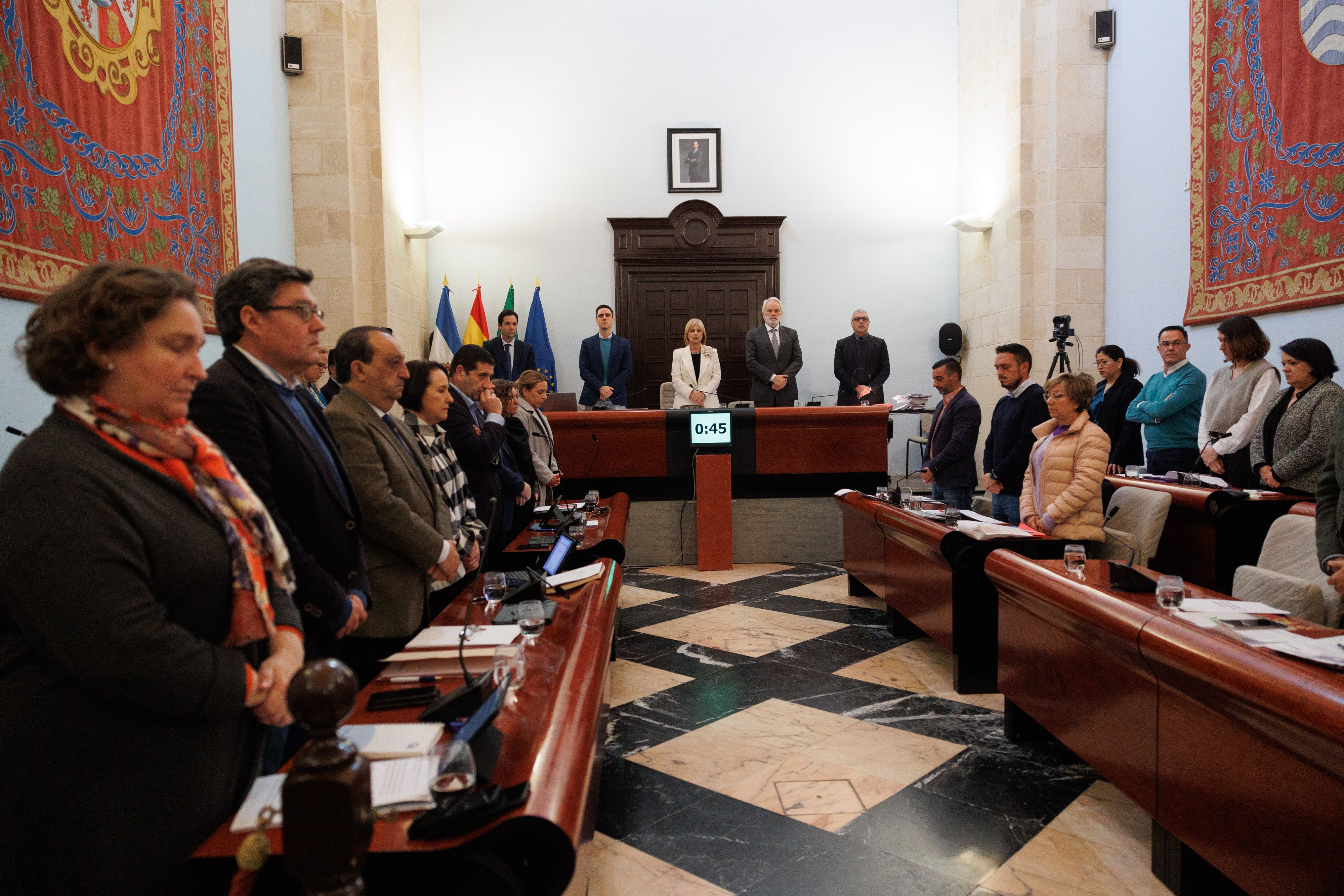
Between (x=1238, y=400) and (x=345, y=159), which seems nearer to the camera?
(x=1238, y=400)

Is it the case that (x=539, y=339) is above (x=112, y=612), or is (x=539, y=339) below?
above

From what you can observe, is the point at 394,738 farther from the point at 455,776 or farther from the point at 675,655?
the point at 675,655

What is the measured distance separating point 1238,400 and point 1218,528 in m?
1.12

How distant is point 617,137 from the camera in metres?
8.36

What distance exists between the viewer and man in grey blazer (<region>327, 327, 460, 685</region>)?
223 cm

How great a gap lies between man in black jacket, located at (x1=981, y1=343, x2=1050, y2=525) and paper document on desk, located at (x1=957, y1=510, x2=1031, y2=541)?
1010 millimetres

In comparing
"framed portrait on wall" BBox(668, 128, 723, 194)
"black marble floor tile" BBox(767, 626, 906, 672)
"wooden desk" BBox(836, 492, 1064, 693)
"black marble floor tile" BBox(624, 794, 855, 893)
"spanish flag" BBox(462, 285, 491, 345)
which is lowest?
"black marble floor tile" BBox(767, 626, 906, 672)

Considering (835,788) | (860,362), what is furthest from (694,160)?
(835,788)

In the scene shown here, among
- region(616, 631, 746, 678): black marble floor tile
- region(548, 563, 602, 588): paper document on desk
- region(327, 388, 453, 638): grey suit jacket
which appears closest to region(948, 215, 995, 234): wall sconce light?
region(616, 631, 746, 678): black marble floor tile

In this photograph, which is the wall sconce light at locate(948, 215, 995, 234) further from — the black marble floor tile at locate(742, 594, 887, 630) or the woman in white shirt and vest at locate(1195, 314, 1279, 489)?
the black marble floor tile at locate(742, 594, 887, 630)

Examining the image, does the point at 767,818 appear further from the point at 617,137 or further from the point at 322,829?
the point at 617,137

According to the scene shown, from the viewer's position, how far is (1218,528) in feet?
12.2

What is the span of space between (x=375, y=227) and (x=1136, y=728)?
647 cm

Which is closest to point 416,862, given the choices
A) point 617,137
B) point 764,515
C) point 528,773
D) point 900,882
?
point 528,773
